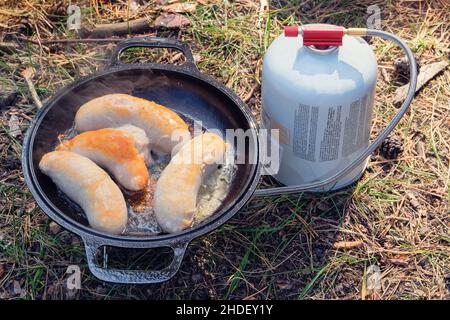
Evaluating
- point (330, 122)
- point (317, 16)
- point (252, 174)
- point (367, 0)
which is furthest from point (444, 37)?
point (252, 174)

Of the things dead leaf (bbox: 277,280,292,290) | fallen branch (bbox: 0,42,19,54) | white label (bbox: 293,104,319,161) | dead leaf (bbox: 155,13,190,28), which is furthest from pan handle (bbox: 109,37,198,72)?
dead leaf (bbox: 277,280,292,290)

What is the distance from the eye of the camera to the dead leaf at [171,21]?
2604mm

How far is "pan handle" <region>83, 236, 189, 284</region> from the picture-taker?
1.58 metres

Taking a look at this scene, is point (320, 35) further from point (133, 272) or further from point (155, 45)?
point (133, 272)

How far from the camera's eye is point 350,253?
190 cm

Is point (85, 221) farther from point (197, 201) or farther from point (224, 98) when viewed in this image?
point (224, 98)

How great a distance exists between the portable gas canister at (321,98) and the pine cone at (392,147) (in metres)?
0.19

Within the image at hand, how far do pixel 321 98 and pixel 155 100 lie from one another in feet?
2.01

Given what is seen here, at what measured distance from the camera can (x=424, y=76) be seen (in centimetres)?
242

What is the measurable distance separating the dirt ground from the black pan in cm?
21

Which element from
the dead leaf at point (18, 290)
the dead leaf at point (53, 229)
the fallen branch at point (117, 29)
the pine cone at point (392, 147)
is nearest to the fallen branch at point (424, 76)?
the pine cone at point (392, 147)

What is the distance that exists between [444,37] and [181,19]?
3.72 ft

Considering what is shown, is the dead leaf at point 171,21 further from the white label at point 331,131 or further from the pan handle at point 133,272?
the pan handle at point 133,272

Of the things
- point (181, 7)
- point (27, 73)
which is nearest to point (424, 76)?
point (181, 7)
